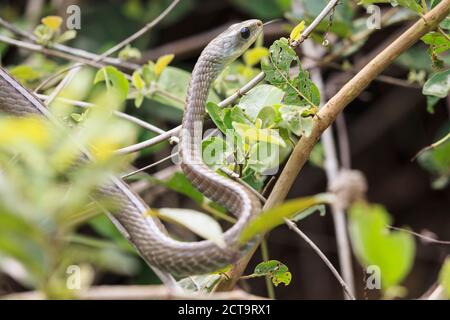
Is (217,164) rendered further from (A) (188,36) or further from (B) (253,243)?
(A) (188,36)

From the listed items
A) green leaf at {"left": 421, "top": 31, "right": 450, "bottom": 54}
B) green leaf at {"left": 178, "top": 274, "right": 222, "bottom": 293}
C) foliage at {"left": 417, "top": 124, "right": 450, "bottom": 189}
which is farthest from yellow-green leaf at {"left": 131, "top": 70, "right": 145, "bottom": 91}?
foliage at {"left": 417, "top": 124, "right": 450, "bottom": 189}

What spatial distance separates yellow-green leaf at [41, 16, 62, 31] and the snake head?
71 centimetres

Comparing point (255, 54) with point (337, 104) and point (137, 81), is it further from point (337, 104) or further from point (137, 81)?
point (337, 104)

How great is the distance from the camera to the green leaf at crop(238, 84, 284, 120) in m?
2.03

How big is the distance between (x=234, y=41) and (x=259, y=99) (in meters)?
0.71

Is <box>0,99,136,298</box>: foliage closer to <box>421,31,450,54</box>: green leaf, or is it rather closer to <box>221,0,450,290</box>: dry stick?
<box>221,0,450,290</box>: dry stick

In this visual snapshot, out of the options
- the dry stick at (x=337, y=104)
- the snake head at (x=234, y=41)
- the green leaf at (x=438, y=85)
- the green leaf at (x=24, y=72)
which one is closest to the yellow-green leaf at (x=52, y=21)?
the green leaf at (x=24, y=72)

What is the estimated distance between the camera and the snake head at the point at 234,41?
2631 millimetres

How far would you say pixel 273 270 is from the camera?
2.15 metres

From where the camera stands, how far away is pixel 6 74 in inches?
102

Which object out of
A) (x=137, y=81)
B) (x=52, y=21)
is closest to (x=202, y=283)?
(x=137, y=81)

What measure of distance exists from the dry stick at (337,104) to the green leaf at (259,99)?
150 mm

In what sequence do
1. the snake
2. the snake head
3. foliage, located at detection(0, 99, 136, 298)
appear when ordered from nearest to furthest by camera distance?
foliage, located at detection(0, 99, 136, 298) < the snake < the snake head
